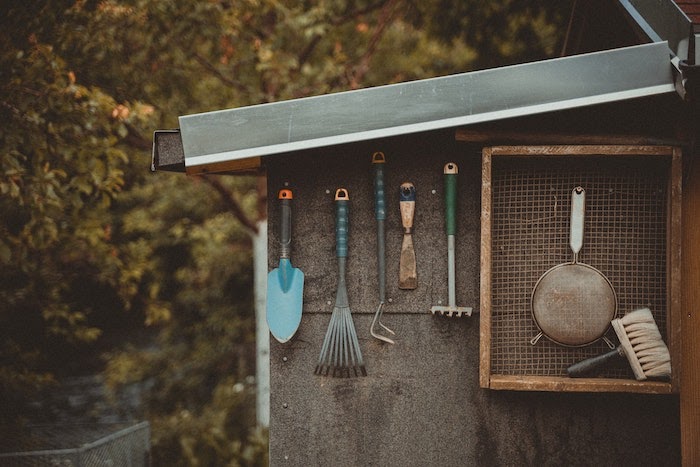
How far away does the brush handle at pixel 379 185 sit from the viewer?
3244mm

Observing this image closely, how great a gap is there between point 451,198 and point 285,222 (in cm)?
81

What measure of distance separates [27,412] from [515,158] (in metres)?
5.82

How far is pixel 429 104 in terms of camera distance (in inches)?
114

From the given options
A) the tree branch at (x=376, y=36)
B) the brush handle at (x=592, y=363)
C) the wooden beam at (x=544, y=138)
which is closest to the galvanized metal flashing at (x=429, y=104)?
the wooden beam at (x=544, y=138)

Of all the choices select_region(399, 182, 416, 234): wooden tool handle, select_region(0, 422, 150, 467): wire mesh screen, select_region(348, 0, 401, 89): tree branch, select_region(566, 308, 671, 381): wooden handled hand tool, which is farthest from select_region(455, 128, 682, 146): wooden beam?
select_region(348, 0, 401, 89): tree branch

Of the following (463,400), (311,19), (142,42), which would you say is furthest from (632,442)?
(142,42)

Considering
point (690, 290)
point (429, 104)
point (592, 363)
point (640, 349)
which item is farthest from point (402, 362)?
point (690, 290)

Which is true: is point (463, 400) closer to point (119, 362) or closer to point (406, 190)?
point (406, 190)

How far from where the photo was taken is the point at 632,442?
3.17m

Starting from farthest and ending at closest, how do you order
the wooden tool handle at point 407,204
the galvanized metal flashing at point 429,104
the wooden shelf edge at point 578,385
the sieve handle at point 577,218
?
the wooden tool handle at point 407,204 → the sieve handle at point 577,218 → the wooden shelf edge at point 578,385 → the galvanized metal flashing at point 429,104

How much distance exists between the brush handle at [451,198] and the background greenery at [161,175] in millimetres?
2719

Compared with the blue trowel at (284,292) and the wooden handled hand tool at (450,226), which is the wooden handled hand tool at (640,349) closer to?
the wooden handled hand tool at (450,226)

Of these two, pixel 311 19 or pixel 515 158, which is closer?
pixel 515 158

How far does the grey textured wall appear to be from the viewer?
322 centimetres
